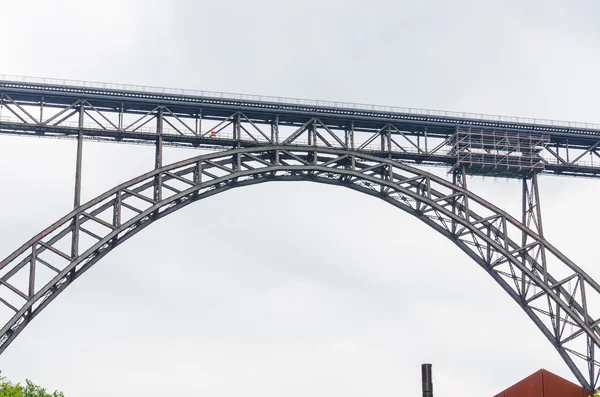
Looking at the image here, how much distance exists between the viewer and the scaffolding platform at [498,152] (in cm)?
6244

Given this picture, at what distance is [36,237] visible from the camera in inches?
2093

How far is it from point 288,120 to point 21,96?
1452 cm

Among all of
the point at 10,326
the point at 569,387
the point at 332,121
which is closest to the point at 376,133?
the point at 332,121

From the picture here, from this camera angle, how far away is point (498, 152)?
6306cm

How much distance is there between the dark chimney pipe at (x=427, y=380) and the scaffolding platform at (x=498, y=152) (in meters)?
29.5

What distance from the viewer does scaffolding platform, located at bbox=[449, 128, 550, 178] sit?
62438 mm

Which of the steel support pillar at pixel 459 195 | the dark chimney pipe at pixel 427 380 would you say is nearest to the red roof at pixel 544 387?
the dark chimney pipe at pixel 427 380

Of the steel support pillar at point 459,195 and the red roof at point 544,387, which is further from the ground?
the steel support pillar at point 459,195

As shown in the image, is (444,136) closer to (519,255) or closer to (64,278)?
(519,255)

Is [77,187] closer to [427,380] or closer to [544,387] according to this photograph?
[427,380]

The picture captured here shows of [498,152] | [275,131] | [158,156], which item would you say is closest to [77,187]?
[158,156]

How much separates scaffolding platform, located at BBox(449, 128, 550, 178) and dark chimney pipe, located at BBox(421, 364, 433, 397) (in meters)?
29.5

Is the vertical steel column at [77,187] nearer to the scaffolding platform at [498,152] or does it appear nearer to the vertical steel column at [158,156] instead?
the vertical steel column at [158,156]

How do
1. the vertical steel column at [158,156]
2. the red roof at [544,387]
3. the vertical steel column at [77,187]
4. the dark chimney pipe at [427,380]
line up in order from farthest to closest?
the vertical steel column at [158,156] → the vertical steel column at [77,187] → the red roof at [544,387] → the dark chimney pipe at [427,380]
